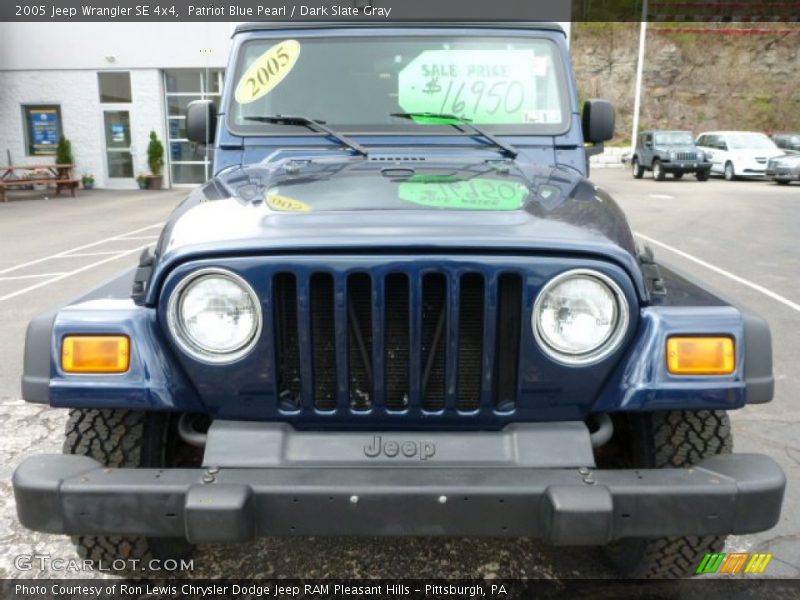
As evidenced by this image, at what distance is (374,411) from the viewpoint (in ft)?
6.27


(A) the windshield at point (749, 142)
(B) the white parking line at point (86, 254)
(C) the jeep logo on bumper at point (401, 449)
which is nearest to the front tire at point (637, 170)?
(A) the windshield at point (749, 142)

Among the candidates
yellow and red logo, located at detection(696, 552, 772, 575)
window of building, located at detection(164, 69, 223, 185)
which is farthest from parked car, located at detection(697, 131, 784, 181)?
yellow and red logo, located at detection(696, 552, 772, 575)

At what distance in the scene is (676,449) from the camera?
2.09 m

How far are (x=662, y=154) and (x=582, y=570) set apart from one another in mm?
21349

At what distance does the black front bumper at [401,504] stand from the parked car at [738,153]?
73.8 feet

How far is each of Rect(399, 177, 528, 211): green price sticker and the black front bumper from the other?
755 millimetres

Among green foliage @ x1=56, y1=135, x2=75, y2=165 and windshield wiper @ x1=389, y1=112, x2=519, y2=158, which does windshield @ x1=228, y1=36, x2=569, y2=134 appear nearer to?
windshield wiper @ x1=389, y1=112, x2=519, y2=158

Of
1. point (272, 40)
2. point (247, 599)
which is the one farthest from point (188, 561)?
point (272, 40)

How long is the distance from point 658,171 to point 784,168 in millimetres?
3513

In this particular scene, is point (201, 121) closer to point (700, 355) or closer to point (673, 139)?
point (700, 355)

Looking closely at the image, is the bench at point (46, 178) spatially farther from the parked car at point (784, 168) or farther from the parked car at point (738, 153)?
the parked car at point (784, 168)

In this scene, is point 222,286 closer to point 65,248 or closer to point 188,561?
point 188,561

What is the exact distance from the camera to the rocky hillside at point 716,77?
37.2 m
